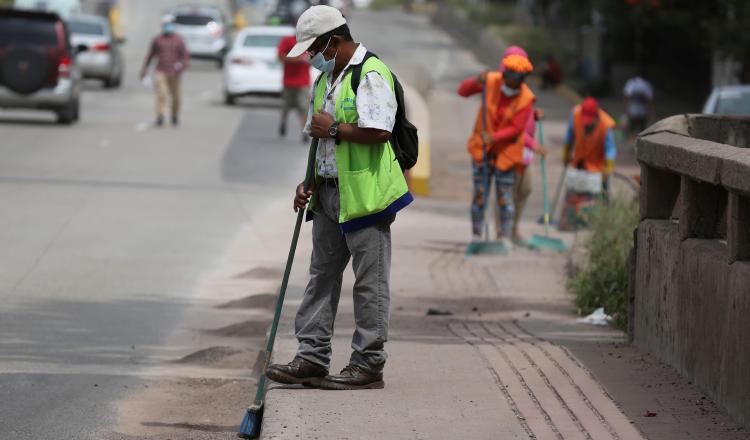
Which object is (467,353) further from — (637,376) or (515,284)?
(515,284)

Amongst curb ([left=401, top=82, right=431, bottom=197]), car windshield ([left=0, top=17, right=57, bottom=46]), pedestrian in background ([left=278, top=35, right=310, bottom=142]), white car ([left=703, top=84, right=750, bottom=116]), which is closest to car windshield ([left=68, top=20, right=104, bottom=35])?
car windshield ([left=0, top=17, right=57, bottom=46])

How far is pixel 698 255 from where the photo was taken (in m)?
7.18

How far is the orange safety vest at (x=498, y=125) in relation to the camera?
13727 millimetres

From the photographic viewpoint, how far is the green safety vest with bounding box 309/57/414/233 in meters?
6.99

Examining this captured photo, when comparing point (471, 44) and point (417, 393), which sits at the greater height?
point (417, 393)

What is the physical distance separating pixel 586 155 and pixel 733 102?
401 centimetres

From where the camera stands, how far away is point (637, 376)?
25.0ft

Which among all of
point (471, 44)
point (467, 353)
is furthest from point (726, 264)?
point (471, 44)

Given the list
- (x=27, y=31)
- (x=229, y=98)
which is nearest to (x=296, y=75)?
(x=27, y=31)

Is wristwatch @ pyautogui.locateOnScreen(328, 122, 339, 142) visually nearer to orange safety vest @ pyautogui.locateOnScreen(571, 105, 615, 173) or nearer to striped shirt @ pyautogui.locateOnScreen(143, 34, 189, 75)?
orange safety vest @ pyautogui.locateOnScreen(571, 105, 615, 173)

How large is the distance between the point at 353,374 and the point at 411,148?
109cm

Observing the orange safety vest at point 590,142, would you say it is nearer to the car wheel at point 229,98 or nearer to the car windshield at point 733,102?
the car windshield at point 733,102

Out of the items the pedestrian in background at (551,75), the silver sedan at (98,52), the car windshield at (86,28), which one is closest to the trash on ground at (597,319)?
the silver sedan at (98,52)

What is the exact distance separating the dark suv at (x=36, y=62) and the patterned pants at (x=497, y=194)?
1299 centimetres
